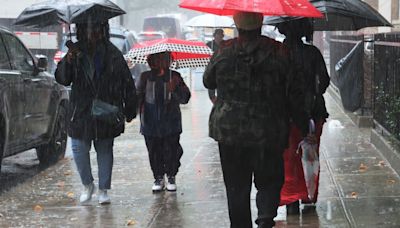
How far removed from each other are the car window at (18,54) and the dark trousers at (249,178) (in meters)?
4.66

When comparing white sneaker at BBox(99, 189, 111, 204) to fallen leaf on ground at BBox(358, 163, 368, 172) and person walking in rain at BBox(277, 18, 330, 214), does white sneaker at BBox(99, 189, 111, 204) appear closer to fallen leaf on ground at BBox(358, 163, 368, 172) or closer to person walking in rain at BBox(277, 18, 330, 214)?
person walking in rain at BBox(277, 18, 330, 214)

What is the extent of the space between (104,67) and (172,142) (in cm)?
119

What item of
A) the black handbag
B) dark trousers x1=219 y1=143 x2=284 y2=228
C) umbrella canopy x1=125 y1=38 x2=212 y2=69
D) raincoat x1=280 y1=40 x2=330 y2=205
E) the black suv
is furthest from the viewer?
the black suv

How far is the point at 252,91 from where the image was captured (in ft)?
15.6

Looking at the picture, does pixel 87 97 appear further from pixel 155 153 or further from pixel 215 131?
pixel 215 131

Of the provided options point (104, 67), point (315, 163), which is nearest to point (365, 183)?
point (315, 163)

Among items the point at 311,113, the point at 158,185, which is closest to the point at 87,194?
the point at 158,185

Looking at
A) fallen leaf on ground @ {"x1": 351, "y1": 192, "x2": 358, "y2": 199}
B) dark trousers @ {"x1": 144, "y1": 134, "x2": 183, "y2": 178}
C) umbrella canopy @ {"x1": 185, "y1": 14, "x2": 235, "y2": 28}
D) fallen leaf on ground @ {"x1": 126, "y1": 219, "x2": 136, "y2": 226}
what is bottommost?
fallen leaf on ground @ {"x1": 126, "y1": 219, "x2": 136, "y2": 226}

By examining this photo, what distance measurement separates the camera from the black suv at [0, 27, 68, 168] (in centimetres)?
817

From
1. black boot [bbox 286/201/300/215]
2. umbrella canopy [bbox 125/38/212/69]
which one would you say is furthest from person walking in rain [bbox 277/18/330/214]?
umbrella canopy [bbox 125/38/212/69]

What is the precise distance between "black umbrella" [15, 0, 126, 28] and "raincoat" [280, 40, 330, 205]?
2023 mm

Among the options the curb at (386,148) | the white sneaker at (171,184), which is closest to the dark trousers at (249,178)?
the white sneaker at (171,184)

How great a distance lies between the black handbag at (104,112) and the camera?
6.84 metres

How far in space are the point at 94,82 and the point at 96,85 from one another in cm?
3
